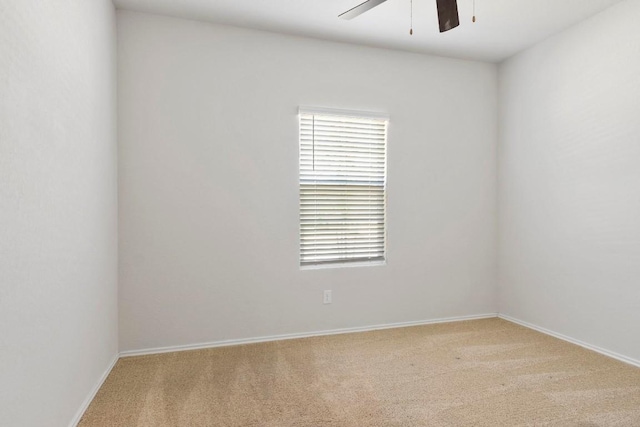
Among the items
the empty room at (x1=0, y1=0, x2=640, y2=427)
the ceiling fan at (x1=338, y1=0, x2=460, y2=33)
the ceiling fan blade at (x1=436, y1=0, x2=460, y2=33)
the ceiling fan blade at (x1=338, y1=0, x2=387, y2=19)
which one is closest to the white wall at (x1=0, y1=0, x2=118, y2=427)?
the empty room at (x1=0, y1=0, x2=640, y2=427)

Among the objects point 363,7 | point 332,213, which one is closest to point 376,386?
point 332,213

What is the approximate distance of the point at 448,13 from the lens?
6.84ft

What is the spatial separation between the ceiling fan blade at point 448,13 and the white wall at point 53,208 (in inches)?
75.9

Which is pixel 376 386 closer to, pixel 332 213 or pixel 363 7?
pixel 332 213

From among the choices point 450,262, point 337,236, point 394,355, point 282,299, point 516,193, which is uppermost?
point 516,193

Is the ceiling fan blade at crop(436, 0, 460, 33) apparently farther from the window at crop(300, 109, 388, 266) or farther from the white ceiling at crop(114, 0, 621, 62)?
the window at crop(300, 109, 388, 266)

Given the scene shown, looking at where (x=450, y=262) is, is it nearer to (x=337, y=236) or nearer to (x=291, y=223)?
(x=337, y=236)

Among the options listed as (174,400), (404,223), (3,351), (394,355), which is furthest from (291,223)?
(3,351)

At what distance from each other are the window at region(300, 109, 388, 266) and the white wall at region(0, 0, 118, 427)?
1.59 meters

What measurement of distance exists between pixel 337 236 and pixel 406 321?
110 cm

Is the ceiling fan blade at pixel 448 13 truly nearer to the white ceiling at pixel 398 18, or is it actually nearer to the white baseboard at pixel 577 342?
the white ceiling at pixel 398 18

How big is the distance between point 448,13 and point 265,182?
1.88 m

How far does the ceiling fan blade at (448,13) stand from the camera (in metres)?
2.05

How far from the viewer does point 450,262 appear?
3.91m
